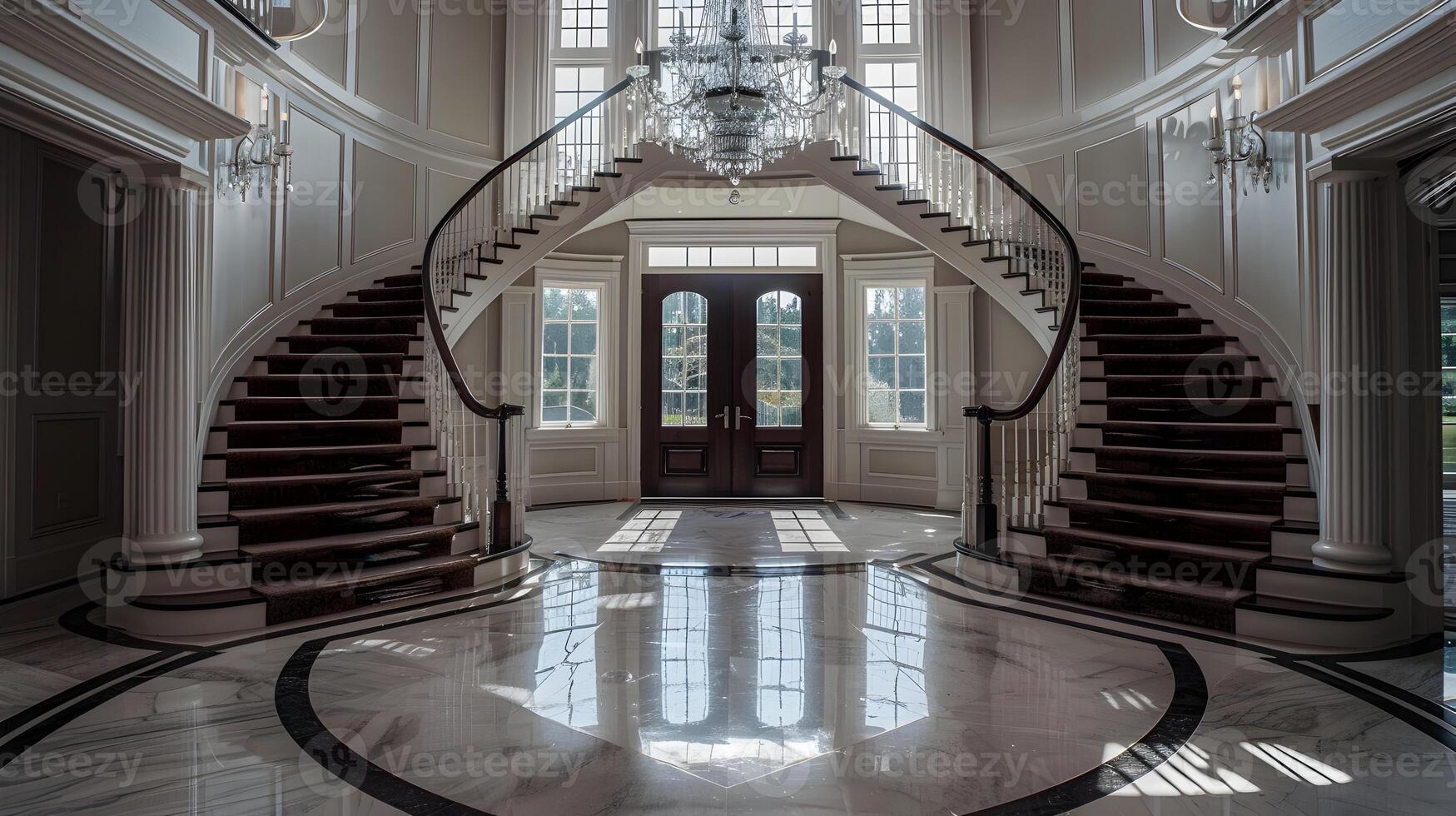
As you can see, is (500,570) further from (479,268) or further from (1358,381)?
(1358,381)

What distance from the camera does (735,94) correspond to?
14.8 ft

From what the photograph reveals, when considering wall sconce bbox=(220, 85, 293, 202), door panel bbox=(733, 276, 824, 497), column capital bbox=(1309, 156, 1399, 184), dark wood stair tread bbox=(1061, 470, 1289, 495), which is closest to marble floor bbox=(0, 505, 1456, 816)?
dark wood stair tread bbox=(1061, 470, 1289, 495)

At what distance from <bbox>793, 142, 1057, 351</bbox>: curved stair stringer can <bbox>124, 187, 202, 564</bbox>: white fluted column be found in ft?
14.7

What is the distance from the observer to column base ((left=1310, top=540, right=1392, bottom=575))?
3.41 meters

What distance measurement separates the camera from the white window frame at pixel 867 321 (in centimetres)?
779

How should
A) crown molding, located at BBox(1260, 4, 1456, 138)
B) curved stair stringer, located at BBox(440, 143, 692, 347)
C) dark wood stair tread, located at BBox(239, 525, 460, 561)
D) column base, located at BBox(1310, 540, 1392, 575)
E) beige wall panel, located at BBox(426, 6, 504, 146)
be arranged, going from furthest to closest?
beige wall panel, located at BBox(426, 6, 504, 146)
curved stair stringer, located at BBox(440, 143, 692, 347)
dark wood stair tread, located at BBox(239, 525, 460, 561)
column base, located at BBox(1310, 540, 1392, 575)
crown molding, located at BBox(1260, 4, 1456, 138)

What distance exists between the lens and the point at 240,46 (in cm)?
513

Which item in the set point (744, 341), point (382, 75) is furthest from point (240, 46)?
point (744, 341)

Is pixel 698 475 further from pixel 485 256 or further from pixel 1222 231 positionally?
pixel 1222 231

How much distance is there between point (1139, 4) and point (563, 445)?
6558 millimetres

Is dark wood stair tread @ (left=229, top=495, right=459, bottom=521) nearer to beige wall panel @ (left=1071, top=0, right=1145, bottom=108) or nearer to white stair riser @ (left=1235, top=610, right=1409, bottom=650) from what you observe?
white stair riser @ (left=1235, top=610, right=1409, bottom=650)

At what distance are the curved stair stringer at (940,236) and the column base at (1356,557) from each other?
2555mm

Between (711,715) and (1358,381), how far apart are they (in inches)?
126

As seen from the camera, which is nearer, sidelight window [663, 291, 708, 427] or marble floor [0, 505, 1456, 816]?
marble floor [0, 505, 1456, 816]
